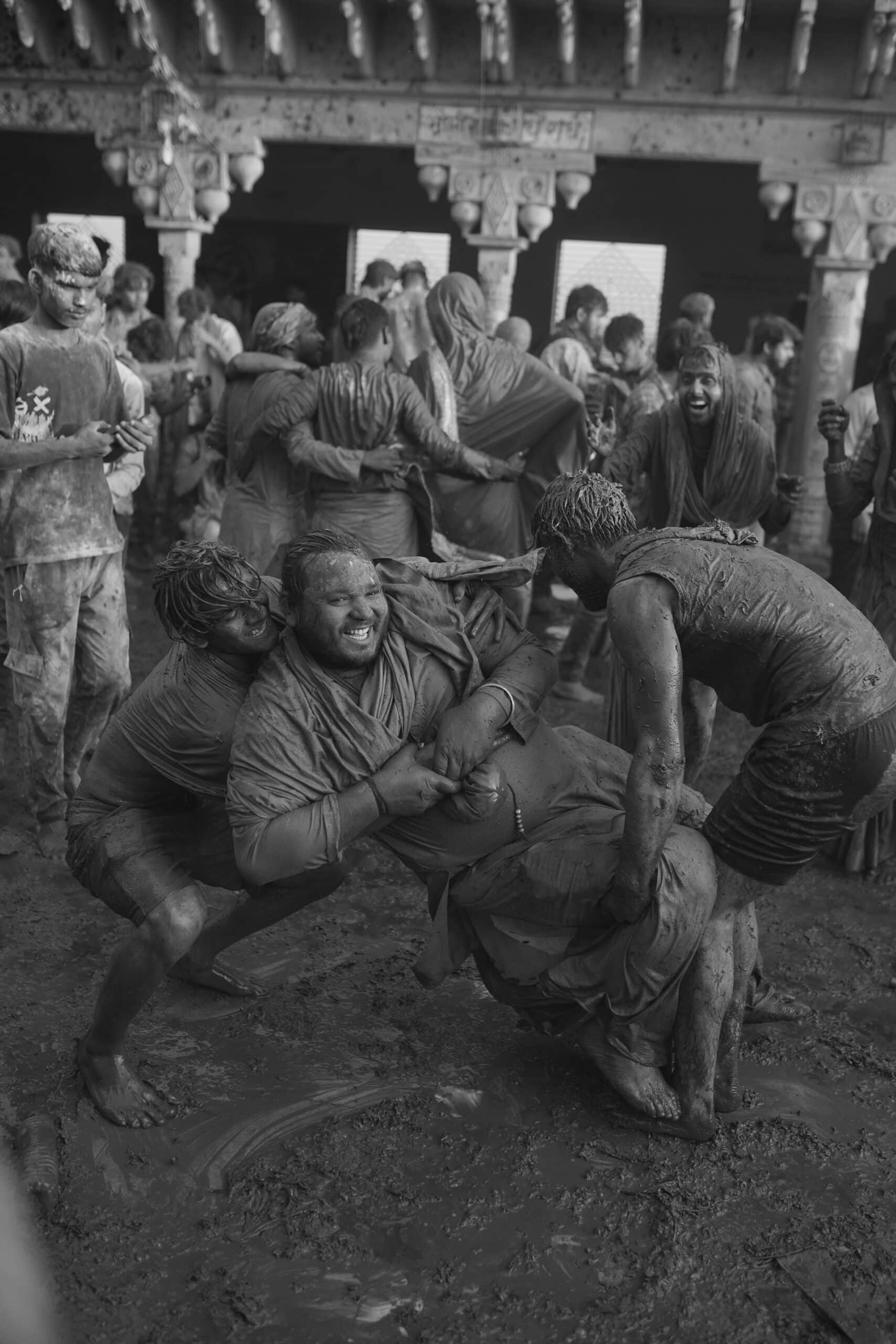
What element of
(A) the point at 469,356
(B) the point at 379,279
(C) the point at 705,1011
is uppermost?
(B) the point at 379,279

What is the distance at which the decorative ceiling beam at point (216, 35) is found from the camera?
9195 millimetres

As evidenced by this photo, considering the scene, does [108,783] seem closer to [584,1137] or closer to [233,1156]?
[233,1156]

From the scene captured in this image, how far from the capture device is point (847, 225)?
370 inches

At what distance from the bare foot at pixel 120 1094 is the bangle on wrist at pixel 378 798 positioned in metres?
0.91

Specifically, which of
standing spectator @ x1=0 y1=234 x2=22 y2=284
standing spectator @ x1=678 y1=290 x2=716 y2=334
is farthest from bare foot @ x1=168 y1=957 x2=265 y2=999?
standing spectator @ x1=0 y1=234 x2=22 y2=284

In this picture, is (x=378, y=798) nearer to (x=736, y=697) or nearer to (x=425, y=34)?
(x=736, y=697)

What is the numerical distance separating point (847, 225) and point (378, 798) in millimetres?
8194

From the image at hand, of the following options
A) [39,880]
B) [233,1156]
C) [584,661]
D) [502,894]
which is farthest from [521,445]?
[233,1156]

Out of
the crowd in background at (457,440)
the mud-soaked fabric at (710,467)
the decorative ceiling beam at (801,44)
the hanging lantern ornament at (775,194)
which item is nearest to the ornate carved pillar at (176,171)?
the crowd in background at (457,440)

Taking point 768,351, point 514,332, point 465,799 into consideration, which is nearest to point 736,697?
point 465,799

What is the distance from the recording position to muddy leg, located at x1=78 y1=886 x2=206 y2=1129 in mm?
2898

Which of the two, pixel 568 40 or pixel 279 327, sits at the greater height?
pixel 568 40

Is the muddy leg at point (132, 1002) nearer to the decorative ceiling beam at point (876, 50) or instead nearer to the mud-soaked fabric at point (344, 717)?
the mud-soaked fabric at point (344, 717)

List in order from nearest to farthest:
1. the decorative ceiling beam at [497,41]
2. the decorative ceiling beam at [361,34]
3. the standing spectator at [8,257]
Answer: the decorative ceiling beam at [497,41] < the decorative ceiling beam at [361,34] < the standing spectator at [8,257]
